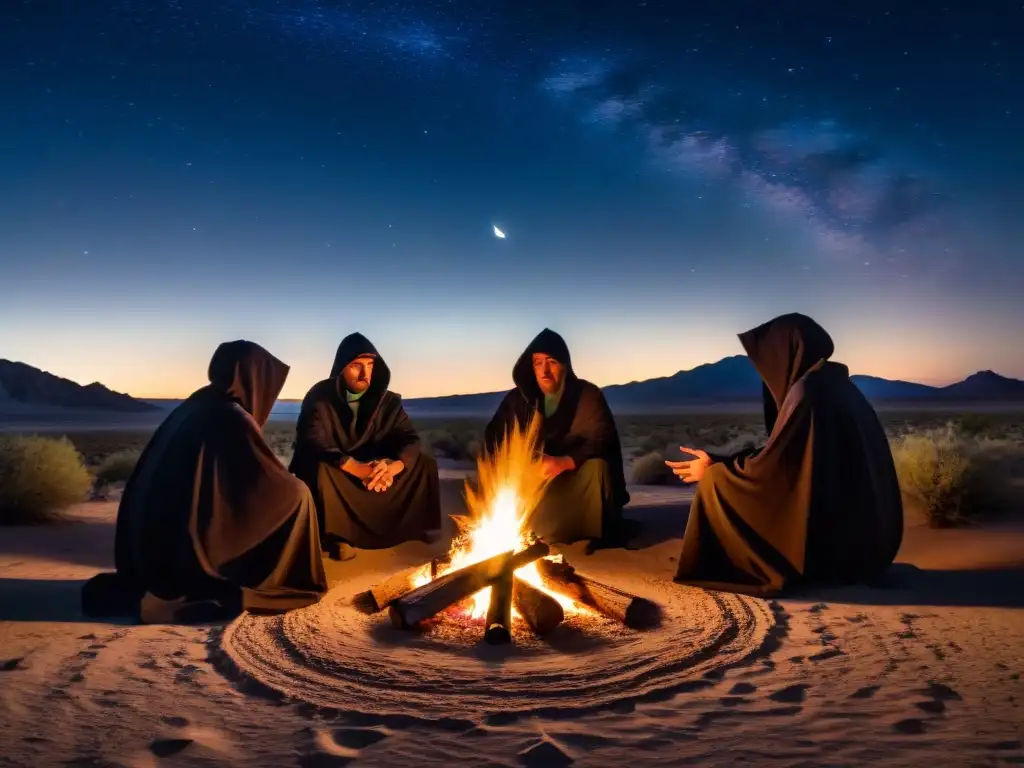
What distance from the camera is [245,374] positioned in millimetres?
6711

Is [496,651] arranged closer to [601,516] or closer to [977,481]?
[601,516]

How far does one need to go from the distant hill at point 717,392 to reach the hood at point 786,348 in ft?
410

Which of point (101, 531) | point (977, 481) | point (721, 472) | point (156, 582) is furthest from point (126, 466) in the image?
point (977, 481)

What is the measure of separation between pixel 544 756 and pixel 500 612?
6.36ft

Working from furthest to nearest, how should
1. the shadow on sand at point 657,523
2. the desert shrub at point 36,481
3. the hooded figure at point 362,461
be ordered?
the desert shrub at point 36,481 < the shadow on sand at point 657,523 < the hooded figure at point 362,461

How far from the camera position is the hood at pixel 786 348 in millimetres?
7188

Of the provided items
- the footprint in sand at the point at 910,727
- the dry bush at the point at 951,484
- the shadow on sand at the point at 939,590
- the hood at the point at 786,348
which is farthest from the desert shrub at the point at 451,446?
the footprint in sand at the point at 910,727

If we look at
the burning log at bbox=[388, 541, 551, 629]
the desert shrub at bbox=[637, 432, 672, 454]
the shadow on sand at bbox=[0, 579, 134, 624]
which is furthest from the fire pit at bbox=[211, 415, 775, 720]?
the desert shrub at bbox=[637, 432, 672, 454]

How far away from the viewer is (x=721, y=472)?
23.5 feet

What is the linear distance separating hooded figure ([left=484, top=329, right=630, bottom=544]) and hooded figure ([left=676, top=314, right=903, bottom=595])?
157 centimetres

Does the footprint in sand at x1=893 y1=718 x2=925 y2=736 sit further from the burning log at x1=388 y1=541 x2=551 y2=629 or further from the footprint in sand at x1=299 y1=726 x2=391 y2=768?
the burning log at x1=388 y1=541 x2=551 y2=629

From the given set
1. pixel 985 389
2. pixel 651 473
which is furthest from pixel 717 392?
pixel 651 473

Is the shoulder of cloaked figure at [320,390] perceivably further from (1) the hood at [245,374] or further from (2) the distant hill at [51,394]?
(2) the distant hill at [51,394]

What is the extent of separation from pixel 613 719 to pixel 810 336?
4247 millimetres
